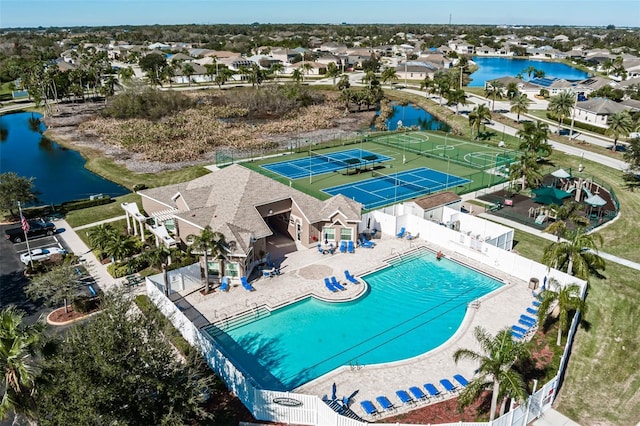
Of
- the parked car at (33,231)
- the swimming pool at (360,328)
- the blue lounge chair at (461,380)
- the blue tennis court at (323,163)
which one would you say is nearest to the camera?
the blue lounge chair at (461,380)

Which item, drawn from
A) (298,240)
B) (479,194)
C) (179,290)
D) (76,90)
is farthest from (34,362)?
(76,90)

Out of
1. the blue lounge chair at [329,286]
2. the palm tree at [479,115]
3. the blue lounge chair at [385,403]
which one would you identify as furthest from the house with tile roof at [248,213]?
the palm tree at [479,115]

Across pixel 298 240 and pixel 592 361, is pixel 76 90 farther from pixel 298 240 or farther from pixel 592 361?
pixel 592 361

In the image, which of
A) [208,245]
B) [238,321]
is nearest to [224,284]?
[208,245]

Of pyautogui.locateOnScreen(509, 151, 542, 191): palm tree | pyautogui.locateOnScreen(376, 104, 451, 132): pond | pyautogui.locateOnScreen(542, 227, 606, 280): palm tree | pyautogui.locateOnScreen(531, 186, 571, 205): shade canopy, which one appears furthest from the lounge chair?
pyautogui.locateOnScreen(376, 104, 451, 132): pond

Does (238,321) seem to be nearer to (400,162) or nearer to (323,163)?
(323,163)

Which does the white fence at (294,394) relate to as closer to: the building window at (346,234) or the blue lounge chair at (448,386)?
the blue lounge chair at (448,386)
